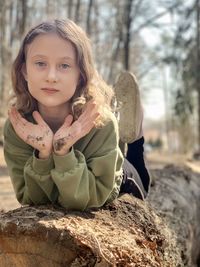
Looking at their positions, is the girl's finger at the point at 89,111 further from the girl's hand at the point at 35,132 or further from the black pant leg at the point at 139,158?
the black pant leg at the point at 139,158

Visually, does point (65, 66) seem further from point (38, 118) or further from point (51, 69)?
point (38, 118)

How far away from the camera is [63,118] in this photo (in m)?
2.30

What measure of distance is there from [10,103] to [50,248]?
2.78 feet

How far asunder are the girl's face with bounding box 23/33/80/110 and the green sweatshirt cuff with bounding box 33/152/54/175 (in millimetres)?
277

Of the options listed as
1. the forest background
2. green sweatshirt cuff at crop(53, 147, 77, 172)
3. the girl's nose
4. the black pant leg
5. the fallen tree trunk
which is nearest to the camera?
the fallen tree trunk

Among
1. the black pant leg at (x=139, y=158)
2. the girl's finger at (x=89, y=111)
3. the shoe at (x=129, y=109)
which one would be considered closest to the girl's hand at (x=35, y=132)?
the girl's finger at (x=89, y=111)

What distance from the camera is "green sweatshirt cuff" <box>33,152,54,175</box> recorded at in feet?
6.73

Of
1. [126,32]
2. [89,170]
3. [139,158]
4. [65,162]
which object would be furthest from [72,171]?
[126,32]

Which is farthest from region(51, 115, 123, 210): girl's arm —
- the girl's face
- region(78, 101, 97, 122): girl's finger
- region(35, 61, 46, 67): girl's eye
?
region(35, 61, 46, 67): girl's eye

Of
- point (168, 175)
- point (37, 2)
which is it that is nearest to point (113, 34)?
point (37, 2)

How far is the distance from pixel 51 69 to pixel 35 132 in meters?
0.26

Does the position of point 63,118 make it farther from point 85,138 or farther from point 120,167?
point 120,167

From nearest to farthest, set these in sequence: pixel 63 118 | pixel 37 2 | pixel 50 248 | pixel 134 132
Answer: pixel 50 248
pixel 63 118
pixel 134 132
pixel 37 2

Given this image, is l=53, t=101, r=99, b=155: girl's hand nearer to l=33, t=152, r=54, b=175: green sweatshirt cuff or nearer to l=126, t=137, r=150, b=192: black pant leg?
l=33, t=152, r=54, b=175: green sweatshirt cuff
